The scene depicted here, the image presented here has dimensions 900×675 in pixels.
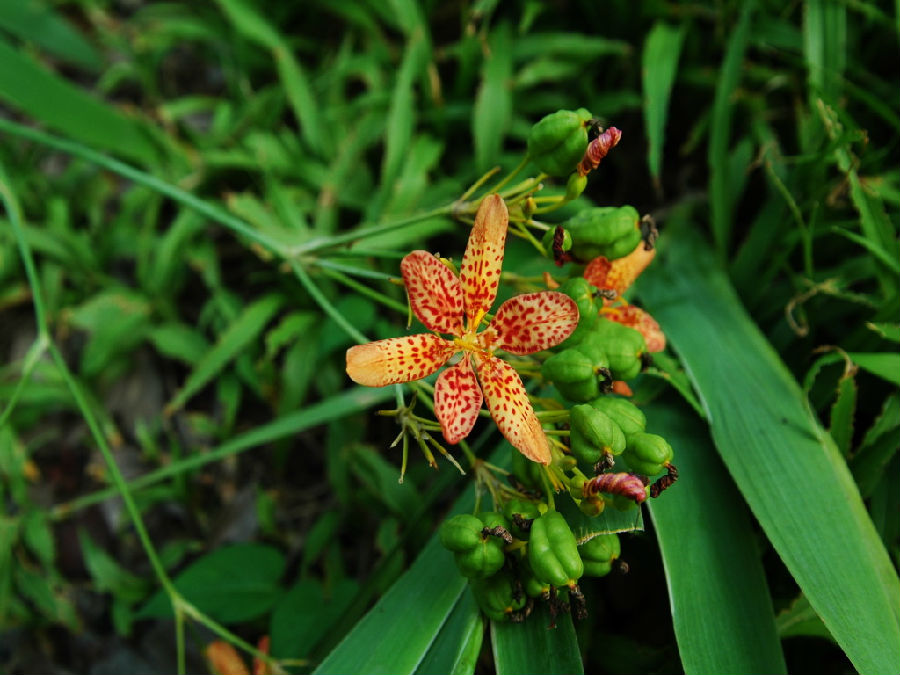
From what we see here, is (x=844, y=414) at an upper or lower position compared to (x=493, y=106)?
lower

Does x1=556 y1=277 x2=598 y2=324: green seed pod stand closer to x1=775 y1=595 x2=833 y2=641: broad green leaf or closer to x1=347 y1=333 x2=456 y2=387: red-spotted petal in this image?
x1=347 y1=333 x2=456 y2=387: red-spotted petal

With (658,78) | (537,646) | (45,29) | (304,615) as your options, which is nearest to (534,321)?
(537,646)

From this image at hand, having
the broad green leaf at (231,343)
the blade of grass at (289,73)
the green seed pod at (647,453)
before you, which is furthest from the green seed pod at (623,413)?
the blade of grass at (289,73)

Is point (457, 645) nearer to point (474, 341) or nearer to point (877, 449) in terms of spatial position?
point (474, 341)

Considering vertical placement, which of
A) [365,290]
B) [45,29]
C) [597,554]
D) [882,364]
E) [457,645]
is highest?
[45,29]

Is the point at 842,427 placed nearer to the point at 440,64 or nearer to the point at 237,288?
the point at 440,64

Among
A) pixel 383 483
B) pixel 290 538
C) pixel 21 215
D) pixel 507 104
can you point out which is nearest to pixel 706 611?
pixel 383 483
